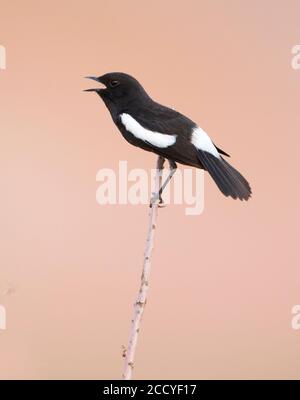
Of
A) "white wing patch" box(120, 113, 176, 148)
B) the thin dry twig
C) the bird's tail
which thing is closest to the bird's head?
"white wing patch" box(120, 113, 176, 148)

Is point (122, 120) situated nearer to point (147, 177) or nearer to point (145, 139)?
point (145, 139)

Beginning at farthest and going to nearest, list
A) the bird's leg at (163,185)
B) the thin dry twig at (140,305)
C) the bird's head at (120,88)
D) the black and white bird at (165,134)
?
the bird's head at (120,88) → the black and white bird at (165,134) → the bird's leg at (163,185) → the thin dry twig at (140,305)

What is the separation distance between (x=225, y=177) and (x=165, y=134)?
177mm

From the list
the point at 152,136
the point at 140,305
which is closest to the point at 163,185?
the point at 152,136

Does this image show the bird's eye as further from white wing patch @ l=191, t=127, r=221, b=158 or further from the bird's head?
white wing patch @ l=191, t=127, r=221, b=158

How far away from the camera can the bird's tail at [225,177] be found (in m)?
1.51

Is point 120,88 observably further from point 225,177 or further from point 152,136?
point 225,177

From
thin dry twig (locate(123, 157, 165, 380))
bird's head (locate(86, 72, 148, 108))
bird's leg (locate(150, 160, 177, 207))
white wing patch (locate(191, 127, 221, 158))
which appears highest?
bird's head (locate(86, 72, 148, 108))

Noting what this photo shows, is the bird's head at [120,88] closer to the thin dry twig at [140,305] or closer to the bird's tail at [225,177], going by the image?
the bird's tail at [225,177]

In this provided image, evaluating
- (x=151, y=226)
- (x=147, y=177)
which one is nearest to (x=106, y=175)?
(x=147, y=177)

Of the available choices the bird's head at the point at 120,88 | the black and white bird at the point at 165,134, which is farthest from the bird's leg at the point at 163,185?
the bird's head at the point at 120,88

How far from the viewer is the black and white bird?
1.53 m

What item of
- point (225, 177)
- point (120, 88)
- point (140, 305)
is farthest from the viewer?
point (120, 88)

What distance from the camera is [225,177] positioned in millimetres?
1540
